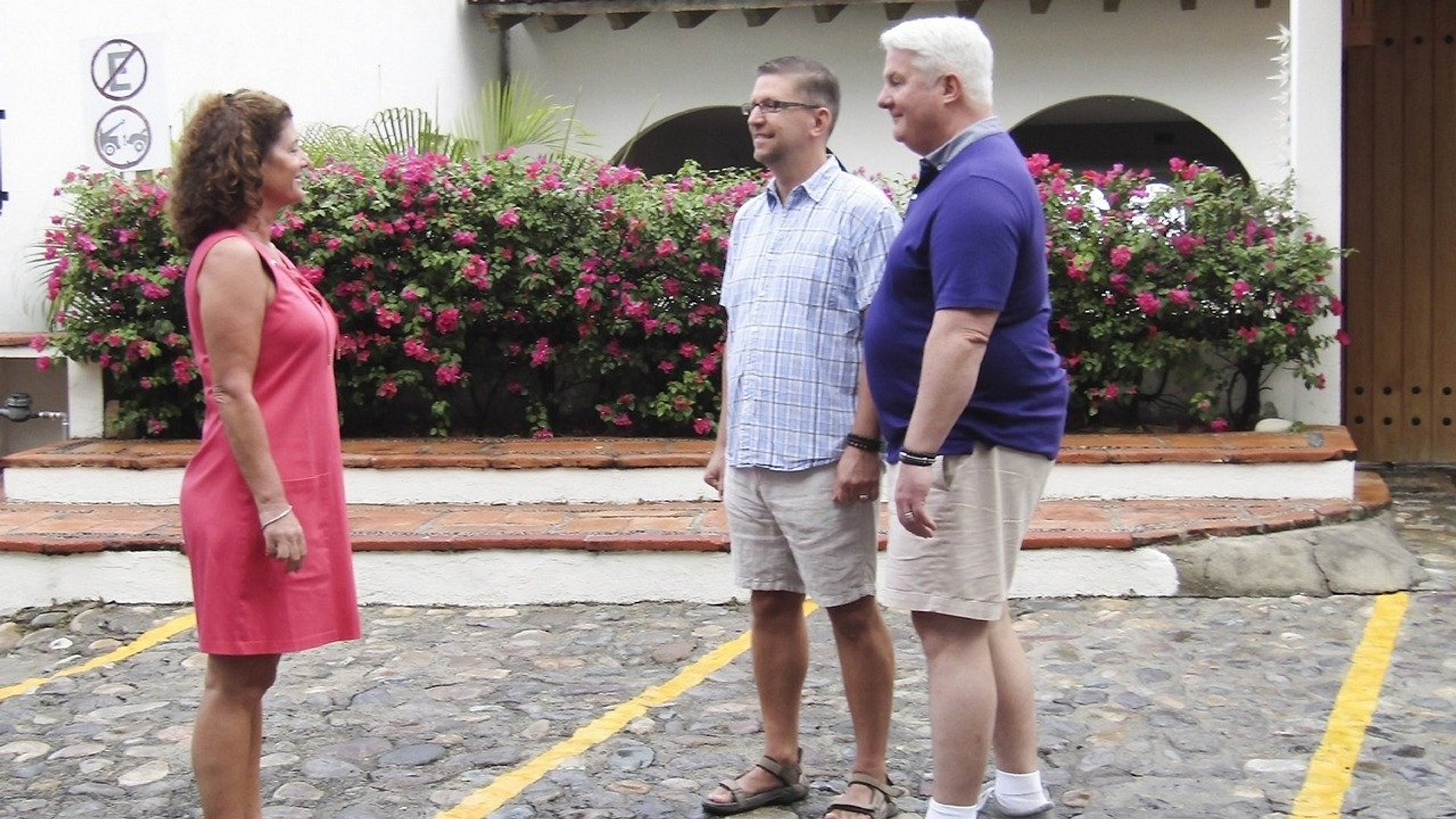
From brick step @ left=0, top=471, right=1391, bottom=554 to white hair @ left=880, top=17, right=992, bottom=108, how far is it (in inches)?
122

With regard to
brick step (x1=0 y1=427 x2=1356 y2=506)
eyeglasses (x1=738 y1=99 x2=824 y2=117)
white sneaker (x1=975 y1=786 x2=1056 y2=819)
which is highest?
eyeglasses (x1=738 y1=99 x2=824 y2=117)

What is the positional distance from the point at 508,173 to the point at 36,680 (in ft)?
11.7

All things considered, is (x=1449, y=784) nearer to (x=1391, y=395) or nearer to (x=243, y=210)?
(x=243, y=210)

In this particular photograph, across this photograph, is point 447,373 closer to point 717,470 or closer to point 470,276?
point 470,276

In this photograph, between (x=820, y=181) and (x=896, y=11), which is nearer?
(x=820, y=181)

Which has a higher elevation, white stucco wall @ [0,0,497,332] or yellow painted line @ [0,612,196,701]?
white stucco wall @ [0,0,497,332]

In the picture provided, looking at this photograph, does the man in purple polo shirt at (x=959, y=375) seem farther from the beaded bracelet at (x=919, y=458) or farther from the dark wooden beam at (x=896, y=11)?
the dark wooden beam at (x=896, y=11)

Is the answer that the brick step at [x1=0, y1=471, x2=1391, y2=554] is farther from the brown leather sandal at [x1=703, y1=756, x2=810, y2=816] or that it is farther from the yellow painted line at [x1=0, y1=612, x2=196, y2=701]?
the brown leather sandal at [x1=703, y1=756, x2=810, y2=816]

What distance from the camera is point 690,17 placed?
11.7 meters

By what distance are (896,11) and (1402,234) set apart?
4.07m

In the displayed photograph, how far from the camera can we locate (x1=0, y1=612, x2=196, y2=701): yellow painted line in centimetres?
532

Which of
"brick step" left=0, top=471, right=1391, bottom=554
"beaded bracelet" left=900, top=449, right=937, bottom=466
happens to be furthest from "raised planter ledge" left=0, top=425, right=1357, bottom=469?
"beaded bracelet" left=900, top=449, right=937, bottom=466

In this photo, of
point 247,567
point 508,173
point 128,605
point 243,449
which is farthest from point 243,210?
point 508,173

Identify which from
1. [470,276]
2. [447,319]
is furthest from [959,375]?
[447,319]
